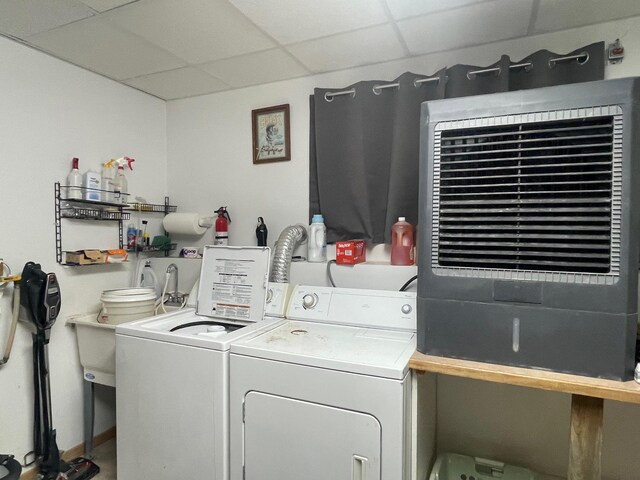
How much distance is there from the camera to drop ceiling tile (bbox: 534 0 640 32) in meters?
1.58

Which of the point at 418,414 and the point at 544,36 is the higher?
the point at 544,36

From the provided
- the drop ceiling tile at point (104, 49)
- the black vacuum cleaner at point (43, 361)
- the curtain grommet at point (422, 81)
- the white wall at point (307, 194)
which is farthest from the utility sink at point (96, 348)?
the curtain grommet at point (422, 81)

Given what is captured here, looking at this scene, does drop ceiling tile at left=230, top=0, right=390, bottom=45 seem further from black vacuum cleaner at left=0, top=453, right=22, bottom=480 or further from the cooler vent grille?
black vacuum cleaner at left=0, top=453, right=22, bottom=480

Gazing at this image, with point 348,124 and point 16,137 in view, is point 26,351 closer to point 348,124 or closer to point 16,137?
point 16,137

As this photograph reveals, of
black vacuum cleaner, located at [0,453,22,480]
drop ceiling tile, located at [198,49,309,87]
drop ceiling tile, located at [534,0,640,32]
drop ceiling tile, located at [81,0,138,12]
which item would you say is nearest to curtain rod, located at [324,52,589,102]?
drop ceiling tile, located at [534,0,640,32]

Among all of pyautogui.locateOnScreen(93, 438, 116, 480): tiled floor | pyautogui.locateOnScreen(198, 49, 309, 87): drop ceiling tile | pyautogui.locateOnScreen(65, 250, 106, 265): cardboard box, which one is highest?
pyautogui.locateOnScreen(198, 49, 309, 87): drop ceiling tile

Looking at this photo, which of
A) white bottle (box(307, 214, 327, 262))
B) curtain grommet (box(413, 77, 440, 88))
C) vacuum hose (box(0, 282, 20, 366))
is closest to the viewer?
vacuum hose (box(0, 282, 20, 366))

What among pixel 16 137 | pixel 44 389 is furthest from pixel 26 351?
pixel 16 137

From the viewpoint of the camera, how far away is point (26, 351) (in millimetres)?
2002

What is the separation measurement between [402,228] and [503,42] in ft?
3.61

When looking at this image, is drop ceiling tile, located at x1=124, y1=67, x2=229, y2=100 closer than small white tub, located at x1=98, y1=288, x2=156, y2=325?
No

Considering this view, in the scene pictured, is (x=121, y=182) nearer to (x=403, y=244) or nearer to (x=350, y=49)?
(x=350, y=49)

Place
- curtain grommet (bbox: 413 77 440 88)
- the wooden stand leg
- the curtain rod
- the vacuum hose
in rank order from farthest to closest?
curtain grommet (bbox: 413 77 440 88) < the vacuum hose < the curtain rod < the wooden stand leg

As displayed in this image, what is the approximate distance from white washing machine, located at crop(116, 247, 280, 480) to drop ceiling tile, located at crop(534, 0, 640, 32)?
6.19 feet
